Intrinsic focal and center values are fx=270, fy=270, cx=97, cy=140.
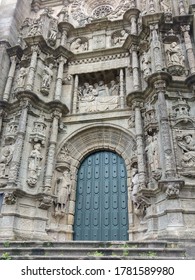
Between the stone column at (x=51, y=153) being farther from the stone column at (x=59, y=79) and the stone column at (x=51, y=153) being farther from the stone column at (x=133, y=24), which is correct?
the stone column at (x=133, y=24)

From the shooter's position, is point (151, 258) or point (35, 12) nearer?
point (151, 258)

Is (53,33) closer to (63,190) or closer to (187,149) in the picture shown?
(63,190)

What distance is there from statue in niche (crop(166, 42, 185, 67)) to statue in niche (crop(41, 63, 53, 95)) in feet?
14.6

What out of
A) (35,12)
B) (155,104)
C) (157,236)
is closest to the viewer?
(157,236)

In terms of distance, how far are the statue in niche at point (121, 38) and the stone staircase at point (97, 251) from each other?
8537 millimetres

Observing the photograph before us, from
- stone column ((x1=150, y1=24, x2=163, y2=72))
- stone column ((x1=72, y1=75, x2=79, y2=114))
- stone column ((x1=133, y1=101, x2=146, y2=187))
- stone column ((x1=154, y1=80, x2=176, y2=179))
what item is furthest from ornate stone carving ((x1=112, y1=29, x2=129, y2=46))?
stone column ((x1=154, y1=80, x2=176, y2=179))

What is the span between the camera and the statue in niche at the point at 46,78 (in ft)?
32.9

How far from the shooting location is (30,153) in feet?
28.4

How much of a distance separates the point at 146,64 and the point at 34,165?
17.0 ft

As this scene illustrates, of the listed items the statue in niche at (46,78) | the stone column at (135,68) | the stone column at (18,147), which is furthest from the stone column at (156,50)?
the stone column at (18,147)

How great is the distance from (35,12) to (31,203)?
34.1ft

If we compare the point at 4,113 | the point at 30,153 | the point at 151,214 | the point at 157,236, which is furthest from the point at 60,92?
the point at 157,236

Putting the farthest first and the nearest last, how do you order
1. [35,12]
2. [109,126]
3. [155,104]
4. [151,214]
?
1. [35,12]
2. [109,126]
3. [155,104]
4. [151,214]

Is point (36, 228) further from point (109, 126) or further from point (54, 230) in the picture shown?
point (109, 126)
